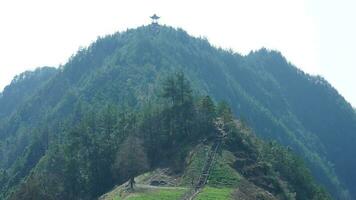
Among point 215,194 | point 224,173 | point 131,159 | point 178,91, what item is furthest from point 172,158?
point 215,194

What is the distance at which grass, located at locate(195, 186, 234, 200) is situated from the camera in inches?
3359

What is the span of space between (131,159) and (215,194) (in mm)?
20801

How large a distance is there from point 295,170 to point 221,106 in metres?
20.9

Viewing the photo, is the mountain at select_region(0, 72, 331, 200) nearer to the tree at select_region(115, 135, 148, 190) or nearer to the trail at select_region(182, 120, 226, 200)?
the tree at select_region(115, 135, 148, 190)

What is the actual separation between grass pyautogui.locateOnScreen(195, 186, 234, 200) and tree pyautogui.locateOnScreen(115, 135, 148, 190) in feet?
49.4

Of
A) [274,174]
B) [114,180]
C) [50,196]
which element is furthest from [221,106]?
[50,196]

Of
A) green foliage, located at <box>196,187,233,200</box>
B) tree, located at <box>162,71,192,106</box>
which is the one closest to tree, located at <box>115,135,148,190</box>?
green foliage, located at <box>196,187,233,200</box>

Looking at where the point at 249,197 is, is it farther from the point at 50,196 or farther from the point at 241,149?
the point at 50,196

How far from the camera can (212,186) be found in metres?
94.0

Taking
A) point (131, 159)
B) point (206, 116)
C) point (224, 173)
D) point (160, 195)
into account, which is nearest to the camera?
point (160, 195)

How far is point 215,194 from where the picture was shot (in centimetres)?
8744

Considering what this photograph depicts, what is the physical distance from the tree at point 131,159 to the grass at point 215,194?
1505cm

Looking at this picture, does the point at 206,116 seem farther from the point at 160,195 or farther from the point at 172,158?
the point at 160,195

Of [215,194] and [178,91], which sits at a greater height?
[178,91]
